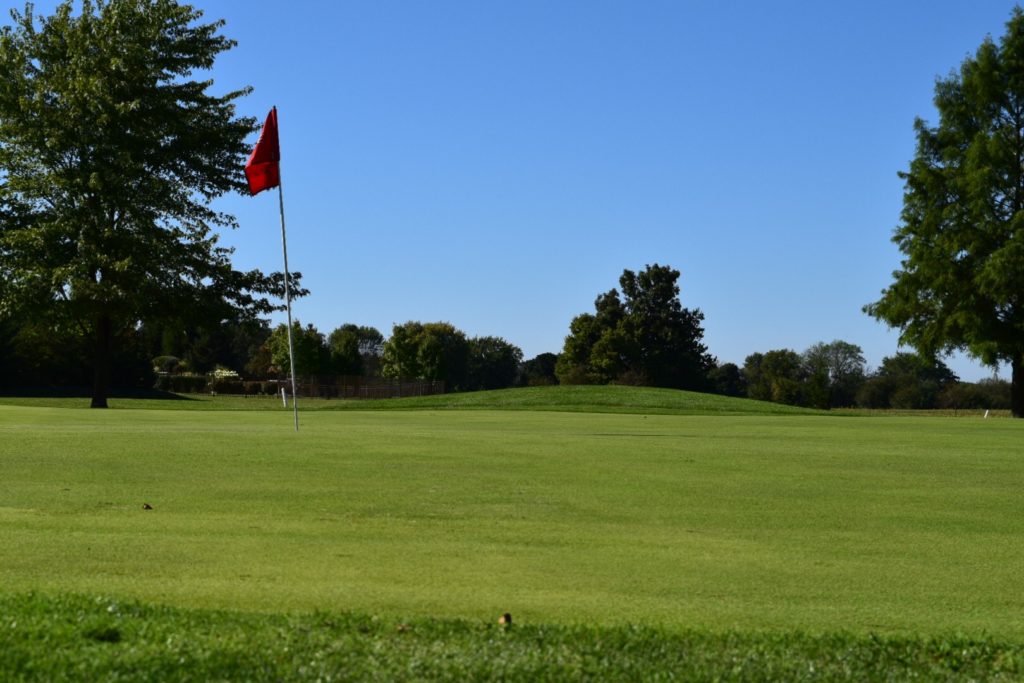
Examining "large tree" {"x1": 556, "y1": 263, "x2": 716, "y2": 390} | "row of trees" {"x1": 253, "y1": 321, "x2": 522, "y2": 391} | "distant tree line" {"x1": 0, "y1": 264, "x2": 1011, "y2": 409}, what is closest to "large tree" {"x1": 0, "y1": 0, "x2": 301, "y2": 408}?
"distant tree line" {"x1": 0, "y1": 264, "x2": 1011, "y2": 409}

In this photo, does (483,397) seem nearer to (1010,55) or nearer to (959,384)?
(1010,55)

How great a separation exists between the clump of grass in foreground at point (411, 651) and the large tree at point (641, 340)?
3391 inches

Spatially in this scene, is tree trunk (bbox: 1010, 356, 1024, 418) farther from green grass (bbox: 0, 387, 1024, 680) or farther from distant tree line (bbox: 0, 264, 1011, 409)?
green grass (bbox: 0, 387, 1024, 680)

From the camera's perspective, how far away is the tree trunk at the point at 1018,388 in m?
44.9

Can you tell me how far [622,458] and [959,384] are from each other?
8551cm

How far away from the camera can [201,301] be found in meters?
39.8

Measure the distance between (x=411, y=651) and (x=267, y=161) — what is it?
17.9 metres

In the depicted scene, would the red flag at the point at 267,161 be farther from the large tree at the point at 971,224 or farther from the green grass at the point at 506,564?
the large tree at the point at 971,224

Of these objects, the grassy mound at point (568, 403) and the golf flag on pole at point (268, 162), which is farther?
the grassy mound at point (568, 403)

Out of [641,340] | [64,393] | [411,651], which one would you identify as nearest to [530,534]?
[411,651]

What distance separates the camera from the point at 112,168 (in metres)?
38.5

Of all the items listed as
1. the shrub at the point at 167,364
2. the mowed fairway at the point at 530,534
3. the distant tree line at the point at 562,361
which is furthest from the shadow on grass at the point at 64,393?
the mowed fairway at the point at 530,534

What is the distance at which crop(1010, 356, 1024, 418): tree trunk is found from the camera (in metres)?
44.9

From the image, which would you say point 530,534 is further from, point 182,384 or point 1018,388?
point 182,384
